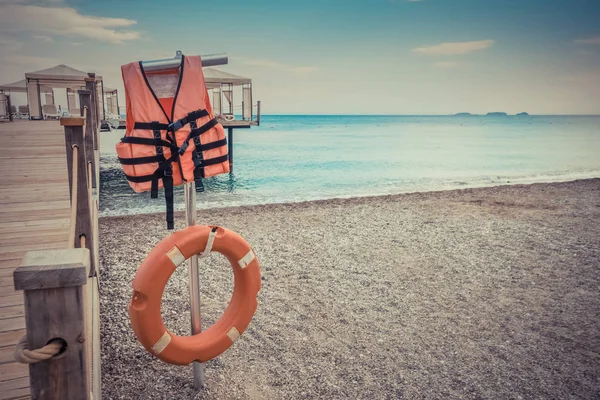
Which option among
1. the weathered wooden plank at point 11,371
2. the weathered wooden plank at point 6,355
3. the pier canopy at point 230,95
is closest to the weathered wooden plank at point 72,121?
the weathered wooden plank at point 6,355

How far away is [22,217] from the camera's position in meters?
4.25

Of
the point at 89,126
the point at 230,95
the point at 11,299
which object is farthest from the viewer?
the point at 230,95

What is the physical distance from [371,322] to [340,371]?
0.94 metres

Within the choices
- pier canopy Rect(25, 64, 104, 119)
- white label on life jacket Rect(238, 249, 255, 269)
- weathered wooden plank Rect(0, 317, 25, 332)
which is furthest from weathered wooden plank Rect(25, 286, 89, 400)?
pier canopy Rect(25, 64, 104, 119)

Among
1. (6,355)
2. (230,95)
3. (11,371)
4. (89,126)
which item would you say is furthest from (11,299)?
(230,95)

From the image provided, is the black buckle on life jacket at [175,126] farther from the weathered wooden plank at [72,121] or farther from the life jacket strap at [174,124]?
the weathered wooden plank at [72,121]

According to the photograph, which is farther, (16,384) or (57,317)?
(16,384)

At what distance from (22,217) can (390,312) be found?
4.13 meters

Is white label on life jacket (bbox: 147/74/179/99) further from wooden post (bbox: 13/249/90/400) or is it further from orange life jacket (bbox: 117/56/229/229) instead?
wooden post (bbox: 13/249/90/400)

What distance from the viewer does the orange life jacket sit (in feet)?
7.08

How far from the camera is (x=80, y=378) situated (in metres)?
1.19

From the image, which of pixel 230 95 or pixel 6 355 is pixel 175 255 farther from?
pixel 230 95

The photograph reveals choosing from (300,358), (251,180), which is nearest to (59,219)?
(300,358)

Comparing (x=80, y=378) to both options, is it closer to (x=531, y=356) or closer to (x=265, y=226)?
(x=531, y=356)
